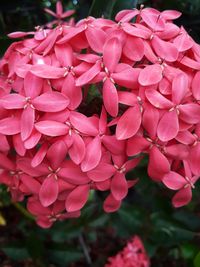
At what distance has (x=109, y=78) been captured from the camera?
26.2 inches

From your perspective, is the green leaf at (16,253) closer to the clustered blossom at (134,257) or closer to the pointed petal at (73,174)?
the clustered blossom at (134,257)

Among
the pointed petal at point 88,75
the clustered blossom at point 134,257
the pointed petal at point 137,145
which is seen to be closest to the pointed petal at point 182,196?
the pointed petal at point 137,145

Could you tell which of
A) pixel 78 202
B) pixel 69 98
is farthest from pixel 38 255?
pixel 69 98

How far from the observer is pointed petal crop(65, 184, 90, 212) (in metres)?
0.71

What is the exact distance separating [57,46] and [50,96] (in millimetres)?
89

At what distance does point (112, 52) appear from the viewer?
0.67 meters

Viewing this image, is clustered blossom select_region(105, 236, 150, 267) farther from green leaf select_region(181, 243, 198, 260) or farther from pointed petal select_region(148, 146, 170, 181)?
pointed petal select_region(148, 146, 170, 181)

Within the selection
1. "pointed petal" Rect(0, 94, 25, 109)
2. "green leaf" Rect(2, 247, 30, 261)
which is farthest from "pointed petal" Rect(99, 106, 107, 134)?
"green leaf" Rect(2, 247, 30, 261)

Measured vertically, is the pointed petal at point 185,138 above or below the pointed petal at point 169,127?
below

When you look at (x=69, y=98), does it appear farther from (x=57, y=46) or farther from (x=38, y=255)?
(x=38, y=255)

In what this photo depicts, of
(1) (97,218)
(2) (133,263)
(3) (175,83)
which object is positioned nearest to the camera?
(3) (175,83)

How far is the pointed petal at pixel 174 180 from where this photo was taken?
2.36 ft

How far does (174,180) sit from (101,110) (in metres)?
0.14

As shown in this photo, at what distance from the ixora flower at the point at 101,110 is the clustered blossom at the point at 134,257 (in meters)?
0.48
